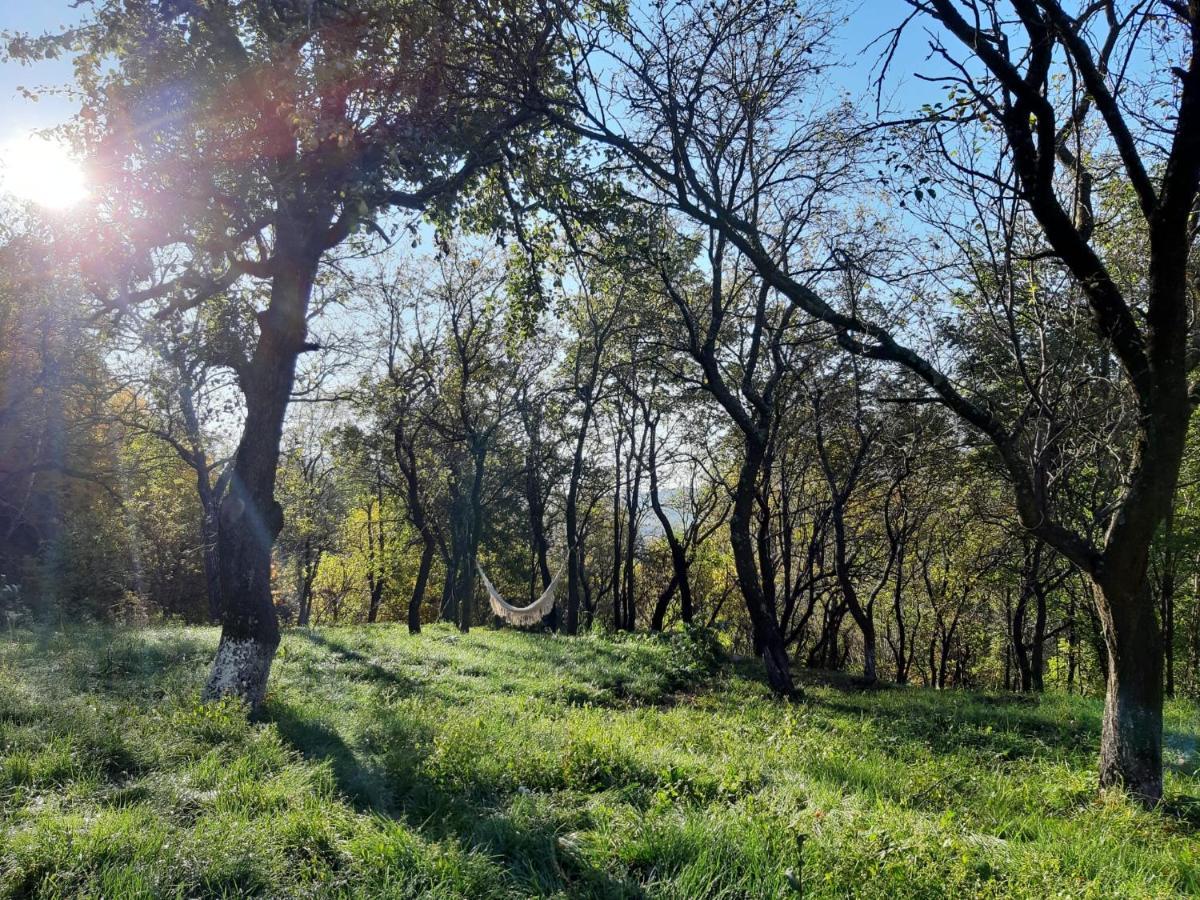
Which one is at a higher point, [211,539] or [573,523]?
[573,523]

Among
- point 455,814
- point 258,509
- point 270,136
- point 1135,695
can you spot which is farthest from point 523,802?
point 270,136

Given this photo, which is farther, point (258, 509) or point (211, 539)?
point (211, 539)

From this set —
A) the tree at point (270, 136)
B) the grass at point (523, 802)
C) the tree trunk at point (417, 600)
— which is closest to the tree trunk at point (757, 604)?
the grass at point (523, 802)

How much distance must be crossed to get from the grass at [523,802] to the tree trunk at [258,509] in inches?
19.2

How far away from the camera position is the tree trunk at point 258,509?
647 centimetres

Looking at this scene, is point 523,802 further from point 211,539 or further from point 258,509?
point 211,539

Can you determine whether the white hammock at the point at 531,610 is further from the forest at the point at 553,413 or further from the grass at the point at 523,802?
the grass at the point at 523,802

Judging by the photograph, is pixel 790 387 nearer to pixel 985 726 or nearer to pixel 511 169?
pixel 985 726

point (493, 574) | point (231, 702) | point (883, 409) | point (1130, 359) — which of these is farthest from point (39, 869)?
point (493, 574)

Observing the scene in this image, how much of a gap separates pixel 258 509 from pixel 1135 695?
8.03 meters

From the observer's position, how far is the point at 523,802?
3.90m

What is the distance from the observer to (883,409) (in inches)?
589

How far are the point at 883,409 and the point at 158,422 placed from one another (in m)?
19.7

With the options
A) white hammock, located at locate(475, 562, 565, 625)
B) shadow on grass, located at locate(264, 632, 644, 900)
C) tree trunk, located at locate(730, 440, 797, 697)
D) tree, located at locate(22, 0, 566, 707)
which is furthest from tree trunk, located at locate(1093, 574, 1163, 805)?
white hammock, located at locate(475, 562, 565, 625)
